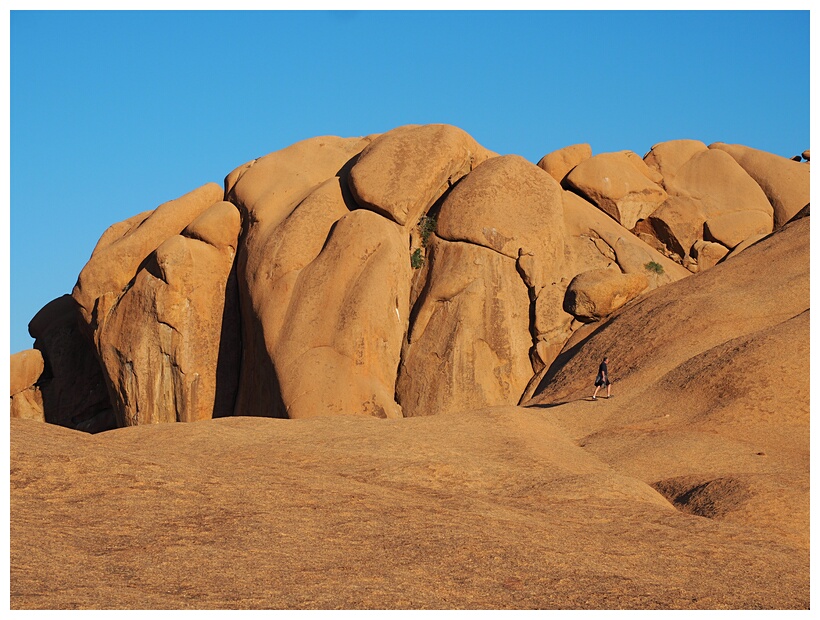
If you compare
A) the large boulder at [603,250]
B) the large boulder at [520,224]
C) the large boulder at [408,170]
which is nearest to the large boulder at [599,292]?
the large boulder at [520,224]

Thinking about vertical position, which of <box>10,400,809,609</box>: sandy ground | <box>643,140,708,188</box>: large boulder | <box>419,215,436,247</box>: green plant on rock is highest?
<box>643,140,708,188</box>: large boulder

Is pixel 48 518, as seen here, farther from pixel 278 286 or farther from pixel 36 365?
pixel 36 365

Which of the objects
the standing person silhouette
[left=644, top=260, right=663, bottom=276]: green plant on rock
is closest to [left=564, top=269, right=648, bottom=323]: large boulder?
[left=644, top=260, right=663, bottom=276]: green plant on rock

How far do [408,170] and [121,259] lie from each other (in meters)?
10.7

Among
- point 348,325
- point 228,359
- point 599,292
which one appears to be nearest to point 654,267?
point 599,292

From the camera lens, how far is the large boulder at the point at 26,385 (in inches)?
1558

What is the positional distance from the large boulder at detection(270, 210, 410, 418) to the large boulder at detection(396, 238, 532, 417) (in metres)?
0.71

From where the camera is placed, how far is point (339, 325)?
32.1 m

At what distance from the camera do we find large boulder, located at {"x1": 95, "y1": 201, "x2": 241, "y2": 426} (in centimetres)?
3456

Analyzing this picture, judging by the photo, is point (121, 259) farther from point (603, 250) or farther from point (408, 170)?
point (603, 250)

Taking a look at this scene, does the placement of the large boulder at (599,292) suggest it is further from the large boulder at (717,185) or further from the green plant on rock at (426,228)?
the large boulder at (717,185)

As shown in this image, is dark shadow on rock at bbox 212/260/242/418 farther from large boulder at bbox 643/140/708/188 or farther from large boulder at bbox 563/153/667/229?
large boulder at bbox 643/140/708/188

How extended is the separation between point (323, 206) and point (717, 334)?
13871mm

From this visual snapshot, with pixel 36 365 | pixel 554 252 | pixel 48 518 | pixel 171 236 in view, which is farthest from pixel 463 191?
pixel 48 518
